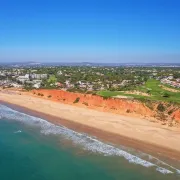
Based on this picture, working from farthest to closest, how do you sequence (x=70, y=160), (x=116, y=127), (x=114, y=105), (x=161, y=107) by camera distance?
(x=114, y=105), (x=161, y=107), (x=116, y=127), (x=70, y=160)

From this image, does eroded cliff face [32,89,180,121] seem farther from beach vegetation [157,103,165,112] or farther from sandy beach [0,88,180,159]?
sandy beach [0,88,180,159]

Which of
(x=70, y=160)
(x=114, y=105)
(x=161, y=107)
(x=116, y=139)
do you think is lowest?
(x=116, y=139)

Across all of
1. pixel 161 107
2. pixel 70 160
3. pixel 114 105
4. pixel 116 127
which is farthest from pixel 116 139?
pixel 114 105

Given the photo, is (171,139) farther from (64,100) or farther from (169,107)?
(64,100)

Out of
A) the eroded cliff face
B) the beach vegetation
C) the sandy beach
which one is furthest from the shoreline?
the beach vegetation

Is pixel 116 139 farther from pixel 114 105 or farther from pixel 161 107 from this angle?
pixel 114 105

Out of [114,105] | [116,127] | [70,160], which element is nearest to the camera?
[70,160]

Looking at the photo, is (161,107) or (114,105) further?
(114,105)

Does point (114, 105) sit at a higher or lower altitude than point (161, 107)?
lower
